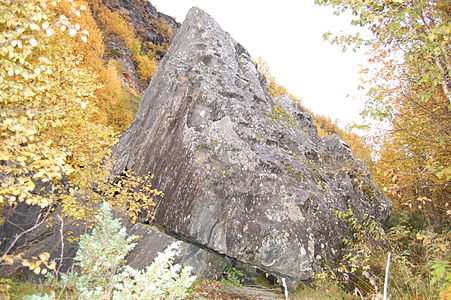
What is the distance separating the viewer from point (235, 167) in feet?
30.7

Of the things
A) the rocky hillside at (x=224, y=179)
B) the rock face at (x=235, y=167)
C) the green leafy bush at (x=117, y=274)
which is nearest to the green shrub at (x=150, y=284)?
the green leafy bush at (x=117, y=274)

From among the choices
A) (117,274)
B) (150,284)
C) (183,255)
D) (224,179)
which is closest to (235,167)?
(224,179)

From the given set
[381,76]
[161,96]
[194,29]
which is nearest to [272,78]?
[194,29]

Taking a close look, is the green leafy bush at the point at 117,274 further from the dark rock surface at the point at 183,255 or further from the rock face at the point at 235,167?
the rock face at the point at 235,167

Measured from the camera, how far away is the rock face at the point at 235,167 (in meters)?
8.23

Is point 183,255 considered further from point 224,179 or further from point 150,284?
point 150,284

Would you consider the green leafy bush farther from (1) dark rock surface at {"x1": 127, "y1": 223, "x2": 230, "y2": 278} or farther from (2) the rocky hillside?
(1) dark rock surface at {"x1": 127, "y1": 223, "x2": 230, "y2": 278}

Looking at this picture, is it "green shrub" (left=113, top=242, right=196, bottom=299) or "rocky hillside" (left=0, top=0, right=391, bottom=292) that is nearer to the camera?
"green shrub" (left=113, top=242, right=196, bottom=299)

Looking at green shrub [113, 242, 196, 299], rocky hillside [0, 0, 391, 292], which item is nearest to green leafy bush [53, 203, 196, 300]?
green shrub [113, 242, 196, 299]

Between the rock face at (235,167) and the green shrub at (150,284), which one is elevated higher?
the rock face at (235,167)

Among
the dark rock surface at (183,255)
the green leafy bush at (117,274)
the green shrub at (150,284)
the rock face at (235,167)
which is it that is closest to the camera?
the green shrub at (150,284)

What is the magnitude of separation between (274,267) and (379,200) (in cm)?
694

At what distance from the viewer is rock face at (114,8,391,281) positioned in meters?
8.23

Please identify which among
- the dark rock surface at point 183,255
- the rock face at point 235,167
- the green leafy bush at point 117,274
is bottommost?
the dark rock surface at point 183,255
